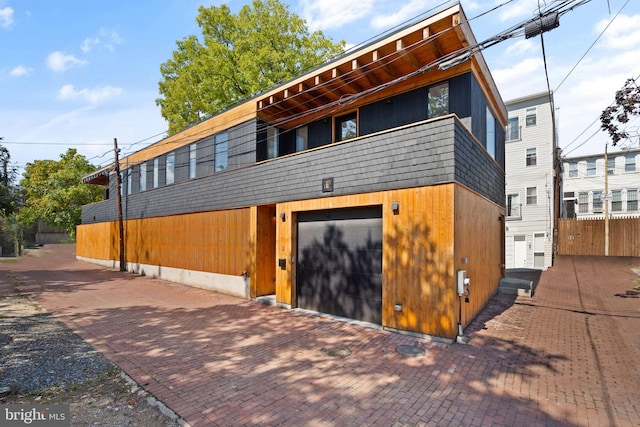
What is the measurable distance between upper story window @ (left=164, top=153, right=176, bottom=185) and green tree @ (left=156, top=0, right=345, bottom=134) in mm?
4989

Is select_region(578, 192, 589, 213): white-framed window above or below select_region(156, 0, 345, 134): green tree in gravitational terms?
below

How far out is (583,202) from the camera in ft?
82.0

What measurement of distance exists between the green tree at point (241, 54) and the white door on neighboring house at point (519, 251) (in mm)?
16737

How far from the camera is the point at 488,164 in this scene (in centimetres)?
931

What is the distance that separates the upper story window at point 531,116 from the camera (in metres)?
18.7

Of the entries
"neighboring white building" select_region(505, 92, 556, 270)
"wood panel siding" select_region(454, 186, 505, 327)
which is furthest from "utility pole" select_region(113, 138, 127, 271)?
"neighboring white building" select_region(505, 92, 556, 270)

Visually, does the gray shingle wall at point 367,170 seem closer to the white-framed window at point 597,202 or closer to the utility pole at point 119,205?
the utility pole at point 119,205

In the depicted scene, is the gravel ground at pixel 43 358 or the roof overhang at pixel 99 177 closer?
the gravel ground at pixel 43 358

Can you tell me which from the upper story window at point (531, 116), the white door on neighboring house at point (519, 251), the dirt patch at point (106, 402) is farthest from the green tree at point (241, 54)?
the dirt patch at point (106, 402)

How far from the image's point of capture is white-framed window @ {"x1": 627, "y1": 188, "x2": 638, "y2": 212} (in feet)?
76.4

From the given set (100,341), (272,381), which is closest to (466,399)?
(272,381)

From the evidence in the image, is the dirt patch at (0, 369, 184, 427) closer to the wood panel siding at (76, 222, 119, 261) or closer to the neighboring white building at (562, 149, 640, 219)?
the wood panel siding at (76, 222, 119, 261)

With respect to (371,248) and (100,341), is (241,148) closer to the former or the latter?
(371,248)

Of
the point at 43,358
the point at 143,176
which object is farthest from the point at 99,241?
the point at 43,358
